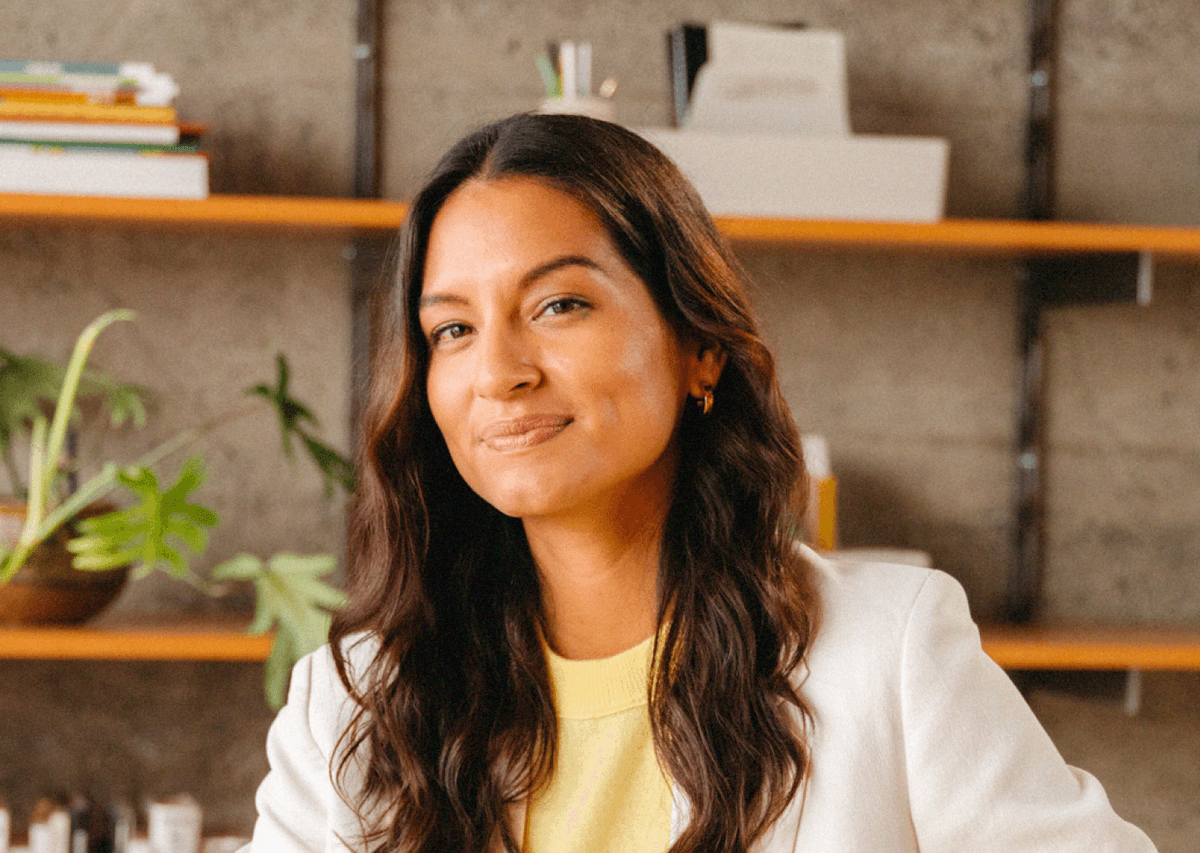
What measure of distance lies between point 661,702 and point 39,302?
129 cm

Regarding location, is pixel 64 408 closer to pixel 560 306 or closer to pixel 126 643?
pixel 126 643

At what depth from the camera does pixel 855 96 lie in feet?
6.30

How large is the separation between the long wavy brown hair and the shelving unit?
503mm

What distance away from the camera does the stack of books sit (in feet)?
4.97

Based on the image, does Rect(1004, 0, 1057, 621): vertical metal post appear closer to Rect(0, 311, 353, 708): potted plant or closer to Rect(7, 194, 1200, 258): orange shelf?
Rect(7, 194, 1200, 258): orange shelf

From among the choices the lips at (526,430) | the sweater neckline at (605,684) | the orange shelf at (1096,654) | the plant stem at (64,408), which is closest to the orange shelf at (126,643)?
the plant stem at (64,408)

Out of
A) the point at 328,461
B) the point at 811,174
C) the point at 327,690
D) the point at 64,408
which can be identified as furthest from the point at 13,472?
the point at 811,174

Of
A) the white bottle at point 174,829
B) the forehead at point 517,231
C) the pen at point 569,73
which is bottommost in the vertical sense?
the white bottle at point 174,829

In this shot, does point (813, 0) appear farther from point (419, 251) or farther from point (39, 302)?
point (39, 302)

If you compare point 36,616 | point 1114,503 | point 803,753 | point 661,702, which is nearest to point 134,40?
point 36,616

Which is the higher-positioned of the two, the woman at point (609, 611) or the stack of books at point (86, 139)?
the stack of books at point (86, 139)

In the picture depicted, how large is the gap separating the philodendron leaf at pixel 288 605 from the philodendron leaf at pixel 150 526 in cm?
9

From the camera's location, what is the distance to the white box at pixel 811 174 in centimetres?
161

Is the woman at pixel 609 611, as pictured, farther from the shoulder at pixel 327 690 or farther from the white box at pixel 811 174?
the white box at pixel 811 174
